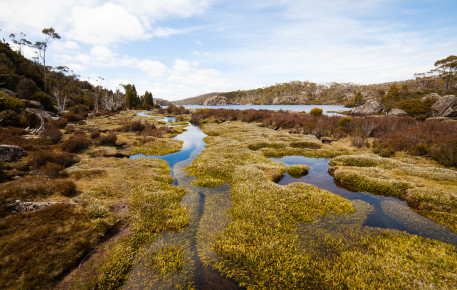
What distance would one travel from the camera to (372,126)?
31656 millimetres

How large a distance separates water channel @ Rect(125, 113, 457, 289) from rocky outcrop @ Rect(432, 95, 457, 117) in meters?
57.2

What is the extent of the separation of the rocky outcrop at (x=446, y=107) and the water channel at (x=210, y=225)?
5715cm

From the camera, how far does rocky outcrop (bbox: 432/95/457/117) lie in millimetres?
44594

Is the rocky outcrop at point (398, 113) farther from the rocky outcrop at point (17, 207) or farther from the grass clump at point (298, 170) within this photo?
the rocky outcrop at point (17, 207)

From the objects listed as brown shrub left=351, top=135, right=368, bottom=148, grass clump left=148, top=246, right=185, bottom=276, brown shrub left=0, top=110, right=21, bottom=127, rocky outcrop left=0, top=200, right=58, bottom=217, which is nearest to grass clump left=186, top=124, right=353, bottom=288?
grass clump left=148, top=246, right=185, bottom=276

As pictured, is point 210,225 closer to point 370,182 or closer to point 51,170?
point 370,182

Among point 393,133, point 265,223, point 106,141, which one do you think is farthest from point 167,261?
point 393,133

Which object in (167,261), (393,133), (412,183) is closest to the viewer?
(167,261)

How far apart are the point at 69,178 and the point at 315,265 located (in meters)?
20.6

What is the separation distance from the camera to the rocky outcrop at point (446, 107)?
4459 cm

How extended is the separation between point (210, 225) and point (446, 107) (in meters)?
73.2

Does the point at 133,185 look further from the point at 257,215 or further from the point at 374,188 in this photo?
the point at 374,188

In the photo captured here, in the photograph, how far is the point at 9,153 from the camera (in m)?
16.2

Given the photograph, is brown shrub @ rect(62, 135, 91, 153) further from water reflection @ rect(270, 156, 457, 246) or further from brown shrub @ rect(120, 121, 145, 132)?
water reflection @ rect(270, 156, 457, 246)
